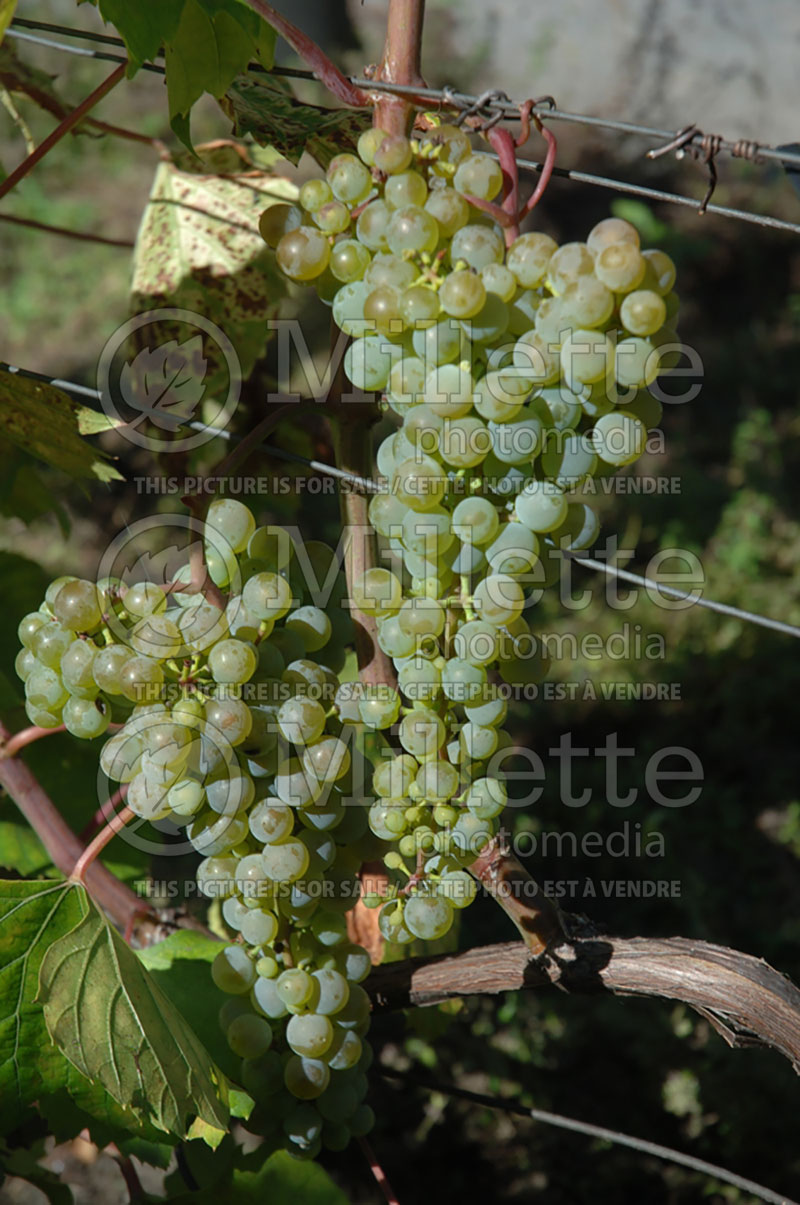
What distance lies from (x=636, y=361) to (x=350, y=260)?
16cm

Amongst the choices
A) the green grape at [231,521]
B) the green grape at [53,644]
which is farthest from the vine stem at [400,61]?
the green grape at [53,644]

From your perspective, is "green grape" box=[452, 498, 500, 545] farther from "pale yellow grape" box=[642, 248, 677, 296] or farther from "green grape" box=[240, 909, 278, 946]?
"green grape" box=[240, 909, 278, 946]

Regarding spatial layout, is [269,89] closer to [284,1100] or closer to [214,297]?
[214,297]

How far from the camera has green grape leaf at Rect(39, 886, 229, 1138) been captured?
1.91 feet

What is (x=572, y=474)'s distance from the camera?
54cm

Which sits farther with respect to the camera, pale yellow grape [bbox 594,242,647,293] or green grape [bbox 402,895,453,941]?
green grape [bbox 402,895,453,941]

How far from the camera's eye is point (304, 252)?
1.79ft

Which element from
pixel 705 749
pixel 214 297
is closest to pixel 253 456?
pixel 214 297

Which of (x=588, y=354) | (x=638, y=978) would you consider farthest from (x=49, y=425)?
(x=638, y=978)

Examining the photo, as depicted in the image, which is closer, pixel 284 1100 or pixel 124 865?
pixel 284 1100

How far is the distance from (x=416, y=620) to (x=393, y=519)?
57 mm

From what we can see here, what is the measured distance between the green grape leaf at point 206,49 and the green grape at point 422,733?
38cm

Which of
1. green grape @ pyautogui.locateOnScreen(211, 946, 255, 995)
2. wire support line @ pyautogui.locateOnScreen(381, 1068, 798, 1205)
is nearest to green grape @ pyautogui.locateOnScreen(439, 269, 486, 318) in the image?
green grape @ pyautogui.locateOnScreen(211, 946, 255, 995)

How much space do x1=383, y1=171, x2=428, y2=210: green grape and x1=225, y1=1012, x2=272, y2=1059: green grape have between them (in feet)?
1.71
